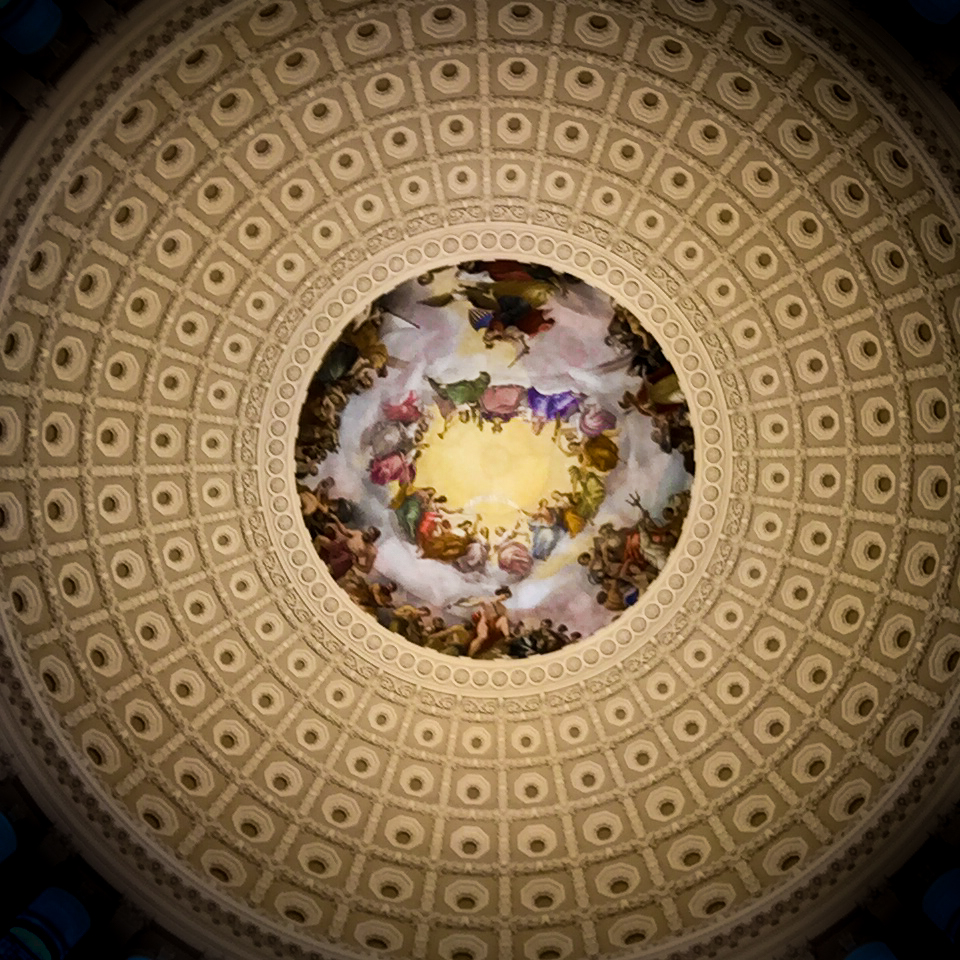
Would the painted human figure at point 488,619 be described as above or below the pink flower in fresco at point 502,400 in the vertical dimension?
below

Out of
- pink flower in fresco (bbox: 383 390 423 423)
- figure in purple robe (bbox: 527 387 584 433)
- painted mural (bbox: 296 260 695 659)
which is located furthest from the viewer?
figure in purple robe (bbox: 527 387 584 433)

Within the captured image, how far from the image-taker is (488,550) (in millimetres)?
20859

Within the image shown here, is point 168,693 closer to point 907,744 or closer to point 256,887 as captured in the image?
point 256,887

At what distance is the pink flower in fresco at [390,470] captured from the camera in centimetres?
2027

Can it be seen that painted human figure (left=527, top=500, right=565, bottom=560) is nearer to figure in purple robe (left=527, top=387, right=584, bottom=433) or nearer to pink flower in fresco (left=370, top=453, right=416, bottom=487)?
figure in purple robe (left=527, top=387, right=584, bottom=433)

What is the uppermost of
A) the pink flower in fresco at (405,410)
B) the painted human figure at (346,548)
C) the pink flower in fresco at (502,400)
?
the pink flower in fresco at (502,400)

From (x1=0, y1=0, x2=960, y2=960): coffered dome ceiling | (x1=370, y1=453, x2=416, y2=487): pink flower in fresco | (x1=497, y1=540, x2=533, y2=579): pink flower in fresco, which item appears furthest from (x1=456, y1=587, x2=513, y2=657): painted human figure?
(x1=370, y1=453, x2=416, y2=487): pink flower in fresco

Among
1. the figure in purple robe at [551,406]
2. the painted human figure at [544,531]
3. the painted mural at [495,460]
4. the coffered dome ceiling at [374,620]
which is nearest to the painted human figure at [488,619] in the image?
the painted mural at [495,460]

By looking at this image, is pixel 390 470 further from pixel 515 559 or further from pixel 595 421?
pixel 595 421

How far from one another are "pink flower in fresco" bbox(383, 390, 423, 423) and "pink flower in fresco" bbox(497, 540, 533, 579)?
2.78 m

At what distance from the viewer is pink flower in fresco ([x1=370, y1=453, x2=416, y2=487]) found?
798 inches

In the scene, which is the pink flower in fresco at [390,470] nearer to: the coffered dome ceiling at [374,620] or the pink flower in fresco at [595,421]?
the coffered dome ceiling at [374,620]

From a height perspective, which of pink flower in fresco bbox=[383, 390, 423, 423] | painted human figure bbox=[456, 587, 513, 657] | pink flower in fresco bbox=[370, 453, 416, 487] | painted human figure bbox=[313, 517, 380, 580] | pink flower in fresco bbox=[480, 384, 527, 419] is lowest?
painted human figure bbox=[313, 517, 380, 580]

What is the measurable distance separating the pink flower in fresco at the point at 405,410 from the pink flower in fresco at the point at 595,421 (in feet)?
9.16
